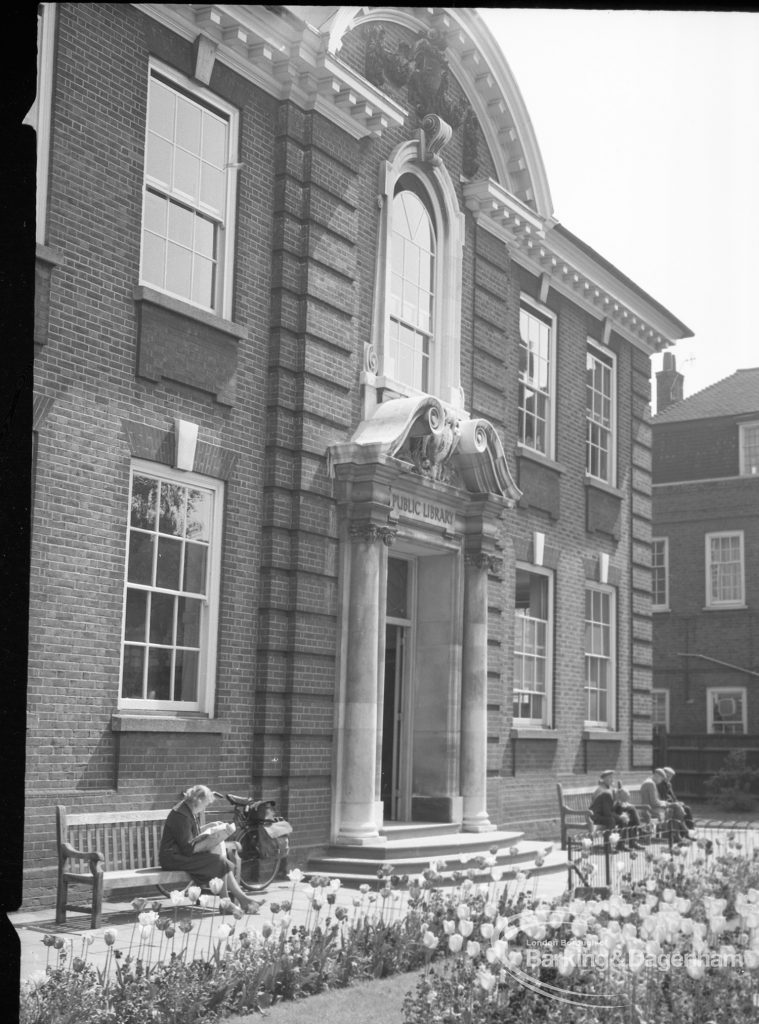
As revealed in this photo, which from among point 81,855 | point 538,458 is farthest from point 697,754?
point 81,855

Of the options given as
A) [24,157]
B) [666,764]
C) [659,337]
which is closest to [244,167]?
[24,157]

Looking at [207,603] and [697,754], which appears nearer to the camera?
[207,603]

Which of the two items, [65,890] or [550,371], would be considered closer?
[65,890]

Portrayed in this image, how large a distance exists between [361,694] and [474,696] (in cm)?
262

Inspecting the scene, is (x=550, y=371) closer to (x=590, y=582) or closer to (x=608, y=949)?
(x=590, y=582)

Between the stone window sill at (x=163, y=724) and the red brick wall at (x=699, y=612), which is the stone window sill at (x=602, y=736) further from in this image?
the red brick wall at (x=699, y=612)

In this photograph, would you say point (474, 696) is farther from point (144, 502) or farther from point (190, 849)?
point (190, 849)

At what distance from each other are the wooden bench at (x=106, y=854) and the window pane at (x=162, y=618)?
5.20ft

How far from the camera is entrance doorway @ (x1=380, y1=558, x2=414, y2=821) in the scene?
15.4m

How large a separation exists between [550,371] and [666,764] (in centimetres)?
1622

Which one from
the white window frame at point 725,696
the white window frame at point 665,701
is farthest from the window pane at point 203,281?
the white window frame at point 665,701

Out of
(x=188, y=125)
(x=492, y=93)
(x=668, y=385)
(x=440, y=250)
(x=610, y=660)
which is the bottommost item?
(x=610, y=660)

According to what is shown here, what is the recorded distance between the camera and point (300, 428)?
12922mm

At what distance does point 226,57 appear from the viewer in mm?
12367
